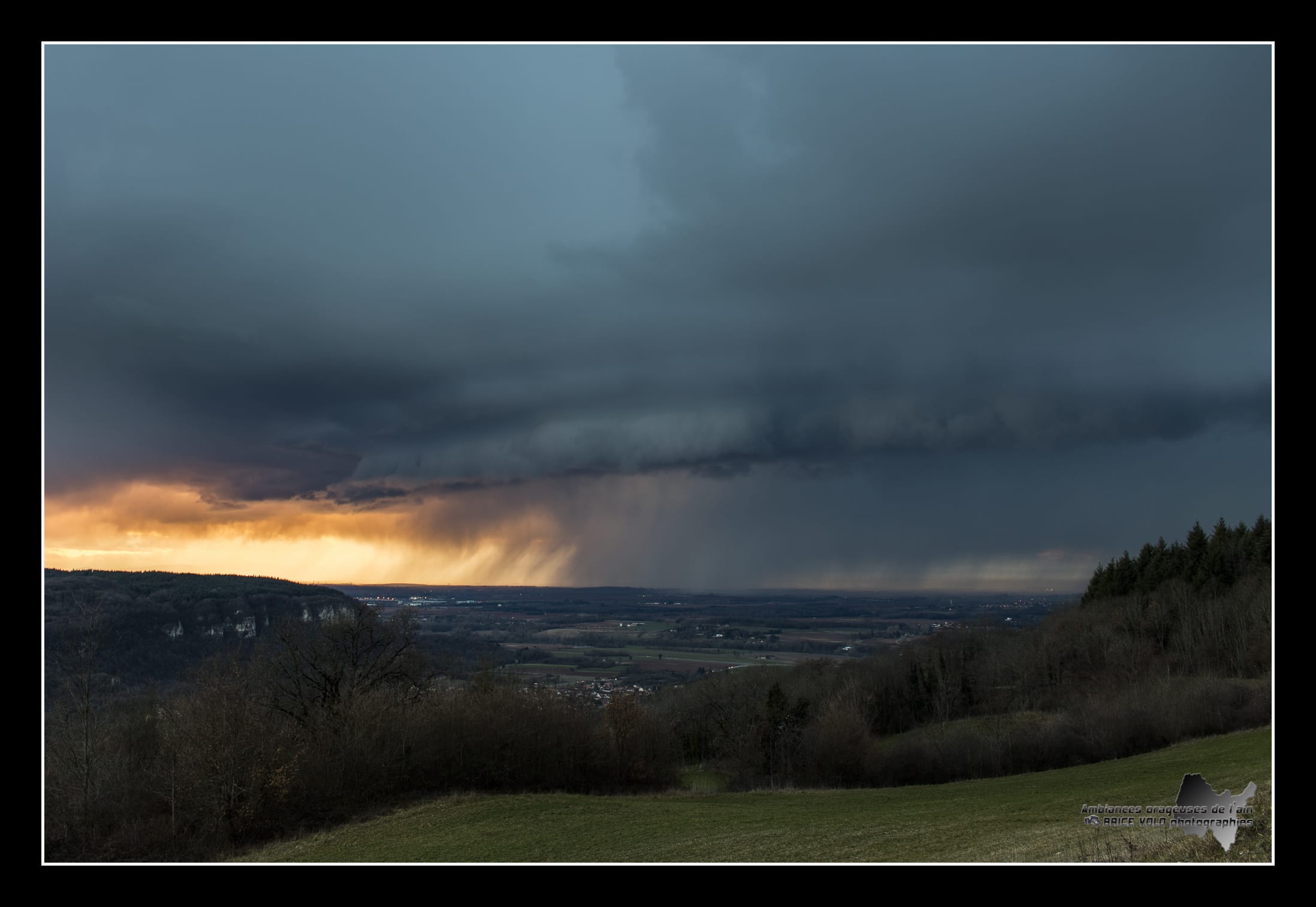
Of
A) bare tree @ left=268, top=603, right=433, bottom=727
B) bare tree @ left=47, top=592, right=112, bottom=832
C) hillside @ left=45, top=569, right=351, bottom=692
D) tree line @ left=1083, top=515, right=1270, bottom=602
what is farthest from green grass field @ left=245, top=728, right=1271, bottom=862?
tree line @ left=1083, top=515, right=1270, bottom=602

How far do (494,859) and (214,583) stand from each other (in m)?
41.0

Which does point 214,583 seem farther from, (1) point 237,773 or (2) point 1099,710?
(2) point 1099,710

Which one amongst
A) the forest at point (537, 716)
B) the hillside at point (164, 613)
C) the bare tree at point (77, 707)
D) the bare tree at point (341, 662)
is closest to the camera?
the bare tree at point (77, 707)

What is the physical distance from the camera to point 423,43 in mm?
12477

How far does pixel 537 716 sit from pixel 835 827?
813 inches

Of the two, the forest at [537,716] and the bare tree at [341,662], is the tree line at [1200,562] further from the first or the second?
the bare tree at [341,662]

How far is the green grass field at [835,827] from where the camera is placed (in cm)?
1462

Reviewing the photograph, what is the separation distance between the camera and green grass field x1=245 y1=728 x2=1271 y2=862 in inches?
575

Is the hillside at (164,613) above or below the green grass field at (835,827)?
Result: above

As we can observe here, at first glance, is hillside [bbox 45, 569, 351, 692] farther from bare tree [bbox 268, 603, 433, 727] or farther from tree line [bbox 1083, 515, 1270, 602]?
tree line [bbox 1083, 515, 1270, 602]

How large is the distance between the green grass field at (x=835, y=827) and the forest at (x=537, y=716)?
11.6 ft

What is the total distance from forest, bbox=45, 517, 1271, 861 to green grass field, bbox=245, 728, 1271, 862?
11.6ft

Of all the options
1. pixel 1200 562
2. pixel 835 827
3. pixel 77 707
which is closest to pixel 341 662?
pixel 77 707

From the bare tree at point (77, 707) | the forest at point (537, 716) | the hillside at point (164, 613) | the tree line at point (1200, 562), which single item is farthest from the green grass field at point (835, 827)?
the tree line at point (1200, 562)
